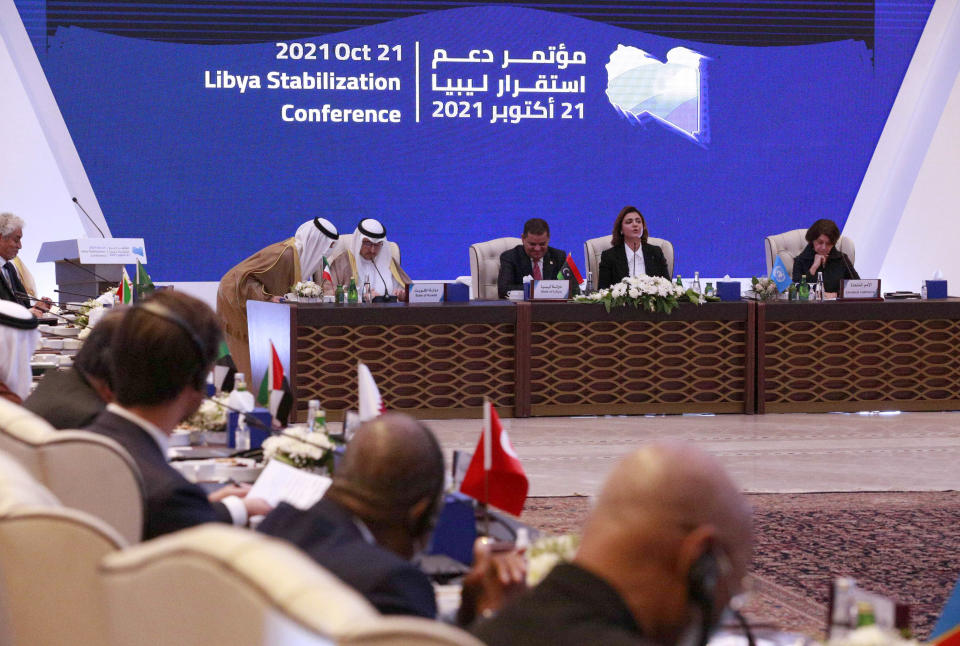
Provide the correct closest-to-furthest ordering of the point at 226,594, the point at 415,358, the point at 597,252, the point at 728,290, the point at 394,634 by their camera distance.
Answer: the point at 394,634
the point at 226,594
the point at 415,358
the point at 728,290
the point at 597,252

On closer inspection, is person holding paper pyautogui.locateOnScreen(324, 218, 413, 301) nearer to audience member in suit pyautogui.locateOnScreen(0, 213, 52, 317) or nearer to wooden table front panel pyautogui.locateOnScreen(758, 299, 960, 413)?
audience member in suit pyautogui.locateOnScreen(0, 213, 52, 317)

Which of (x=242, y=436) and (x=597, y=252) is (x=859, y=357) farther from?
(x=242, y=436)

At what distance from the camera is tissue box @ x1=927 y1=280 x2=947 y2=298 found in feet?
26.5

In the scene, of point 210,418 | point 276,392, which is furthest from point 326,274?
point 276,392

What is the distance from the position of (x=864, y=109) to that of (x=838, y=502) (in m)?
6.97

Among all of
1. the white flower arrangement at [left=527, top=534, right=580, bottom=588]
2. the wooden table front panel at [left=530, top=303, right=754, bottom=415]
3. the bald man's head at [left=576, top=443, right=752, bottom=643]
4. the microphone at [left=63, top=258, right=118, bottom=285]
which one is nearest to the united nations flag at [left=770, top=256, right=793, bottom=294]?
the wooden table front panel at [left=530, top=303, right=754, bottom=415]

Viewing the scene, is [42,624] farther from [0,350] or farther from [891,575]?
[891,575]

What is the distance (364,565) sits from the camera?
1.47 metres

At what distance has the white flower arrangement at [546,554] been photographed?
5.47 ft

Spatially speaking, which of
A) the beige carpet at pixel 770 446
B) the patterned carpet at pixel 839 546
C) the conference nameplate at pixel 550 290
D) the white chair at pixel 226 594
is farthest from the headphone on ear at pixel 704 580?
the conference nameplate at pixel 550 290

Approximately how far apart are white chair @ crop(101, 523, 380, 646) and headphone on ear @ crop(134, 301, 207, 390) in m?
1.11

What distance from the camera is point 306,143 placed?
10.6m

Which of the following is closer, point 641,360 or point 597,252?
point 641,360

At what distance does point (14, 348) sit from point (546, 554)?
2.52m
